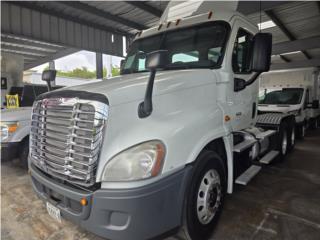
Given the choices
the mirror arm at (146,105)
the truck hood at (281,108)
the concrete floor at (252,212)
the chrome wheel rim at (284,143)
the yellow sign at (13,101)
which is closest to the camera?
the mirror arm at (146,105)

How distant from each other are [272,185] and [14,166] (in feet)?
17.0

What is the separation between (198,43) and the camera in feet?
9.12

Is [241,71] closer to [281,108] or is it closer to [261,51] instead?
[261,51]

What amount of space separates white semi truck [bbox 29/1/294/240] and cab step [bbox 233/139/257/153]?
0.05 meters

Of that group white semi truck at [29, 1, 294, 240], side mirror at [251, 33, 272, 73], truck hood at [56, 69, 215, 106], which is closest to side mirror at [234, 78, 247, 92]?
white semi truck at [29, 1, 294, 240]

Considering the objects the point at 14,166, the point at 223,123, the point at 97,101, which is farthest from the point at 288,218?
the point at 14,166

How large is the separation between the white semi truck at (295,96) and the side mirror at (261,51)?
14.1 feet

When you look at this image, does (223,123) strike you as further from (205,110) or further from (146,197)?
(146,197)

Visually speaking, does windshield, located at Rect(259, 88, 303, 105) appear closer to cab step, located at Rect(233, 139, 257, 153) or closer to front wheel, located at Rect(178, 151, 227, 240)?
cab step, located at Rect(233, 139, 257, 153)

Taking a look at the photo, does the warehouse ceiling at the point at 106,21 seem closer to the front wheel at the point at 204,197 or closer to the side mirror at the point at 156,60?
the front wheel at the point at 204,197

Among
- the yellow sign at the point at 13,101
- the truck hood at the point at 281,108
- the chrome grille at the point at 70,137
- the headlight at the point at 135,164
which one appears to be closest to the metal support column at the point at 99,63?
the yellow sign at the point at 13,101

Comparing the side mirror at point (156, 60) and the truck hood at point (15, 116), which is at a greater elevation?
the side mirror at point (156, 60)

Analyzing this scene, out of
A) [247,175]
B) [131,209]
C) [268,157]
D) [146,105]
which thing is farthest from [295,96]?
[131,209]

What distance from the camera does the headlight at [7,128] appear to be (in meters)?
4.16
